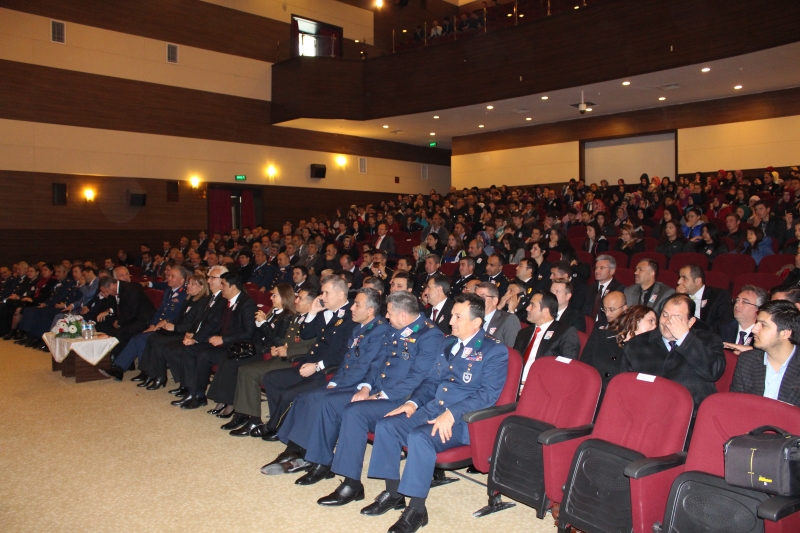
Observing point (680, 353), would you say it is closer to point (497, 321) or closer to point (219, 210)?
point (497, 321)

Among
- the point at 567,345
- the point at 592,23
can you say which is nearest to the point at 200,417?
the point at 567,345

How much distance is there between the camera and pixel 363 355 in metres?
3.91

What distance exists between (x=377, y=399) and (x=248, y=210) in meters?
12.5

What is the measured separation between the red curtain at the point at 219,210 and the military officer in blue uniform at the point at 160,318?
8365 mm

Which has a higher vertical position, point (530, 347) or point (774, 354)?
point (774, 354)

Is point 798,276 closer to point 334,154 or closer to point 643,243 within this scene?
point 643,243

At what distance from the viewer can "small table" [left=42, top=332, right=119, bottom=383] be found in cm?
602

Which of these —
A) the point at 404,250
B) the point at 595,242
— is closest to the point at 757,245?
the point at 595,242

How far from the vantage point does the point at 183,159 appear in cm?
1411

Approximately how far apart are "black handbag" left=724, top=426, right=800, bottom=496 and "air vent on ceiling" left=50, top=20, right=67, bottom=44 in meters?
13.8

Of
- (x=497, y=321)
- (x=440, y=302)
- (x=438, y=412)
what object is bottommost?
(x=438, y=412)

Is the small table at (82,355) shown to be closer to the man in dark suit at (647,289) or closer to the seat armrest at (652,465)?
the man in dark suit at (647,289)

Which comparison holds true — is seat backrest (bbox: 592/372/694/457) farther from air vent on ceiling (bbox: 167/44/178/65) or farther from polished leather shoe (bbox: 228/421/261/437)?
air vent on ceiling (bbox: 167/44/178/65)

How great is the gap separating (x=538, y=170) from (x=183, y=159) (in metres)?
8.66
